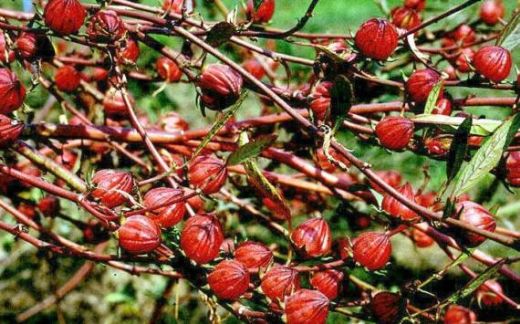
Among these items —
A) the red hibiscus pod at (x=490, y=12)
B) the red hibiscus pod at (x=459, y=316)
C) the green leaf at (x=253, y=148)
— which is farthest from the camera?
the red hibiscus pod at (x=490, y=12)

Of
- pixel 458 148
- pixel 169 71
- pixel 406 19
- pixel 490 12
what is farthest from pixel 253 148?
pixel 490 12

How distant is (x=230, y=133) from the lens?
3.36ft

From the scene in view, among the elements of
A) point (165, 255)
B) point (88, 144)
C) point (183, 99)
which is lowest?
point (183, 99)

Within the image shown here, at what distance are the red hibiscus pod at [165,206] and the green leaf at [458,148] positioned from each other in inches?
12.1

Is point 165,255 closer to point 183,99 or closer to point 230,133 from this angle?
point 230,133

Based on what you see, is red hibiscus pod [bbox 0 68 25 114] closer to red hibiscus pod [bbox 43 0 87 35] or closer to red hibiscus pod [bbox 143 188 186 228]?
red hibiscus pod [bbox 43 0 87 35]

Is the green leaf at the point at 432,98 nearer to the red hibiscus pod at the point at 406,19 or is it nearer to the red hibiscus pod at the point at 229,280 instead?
the red hibiscus pod at the point at 229,280

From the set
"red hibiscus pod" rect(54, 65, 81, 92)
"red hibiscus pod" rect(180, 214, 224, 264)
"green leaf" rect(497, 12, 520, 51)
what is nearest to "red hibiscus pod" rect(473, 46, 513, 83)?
"green leaf" rect(497, 12, 520, 51)

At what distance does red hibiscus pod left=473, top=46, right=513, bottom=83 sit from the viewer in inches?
32.2

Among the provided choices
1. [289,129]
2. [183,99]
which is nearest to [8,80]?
[289,129]

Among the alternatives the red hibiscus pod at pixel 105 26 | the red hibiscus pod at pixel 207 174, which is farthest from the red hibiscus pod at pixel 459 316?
the red hibiscus pod at pixel 105 26

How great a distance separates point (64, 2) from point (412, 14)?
2.18 feet

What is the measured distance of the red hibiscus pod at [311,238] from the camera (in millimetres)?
817

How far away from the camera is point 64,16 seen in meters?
0.78
